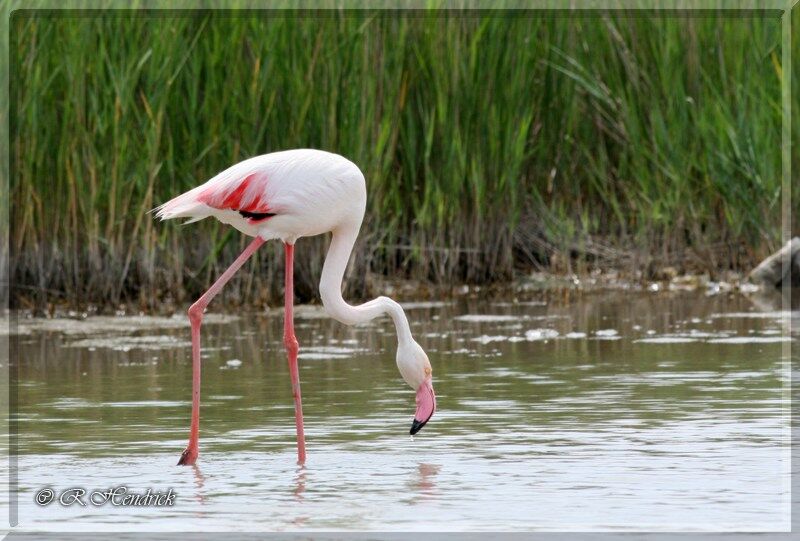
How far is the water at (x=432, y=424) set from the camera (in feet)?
19.4

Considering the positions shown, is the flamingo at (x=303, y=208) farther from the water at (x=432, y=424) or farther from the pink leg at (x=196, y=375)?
the water at (x=432, y=424)

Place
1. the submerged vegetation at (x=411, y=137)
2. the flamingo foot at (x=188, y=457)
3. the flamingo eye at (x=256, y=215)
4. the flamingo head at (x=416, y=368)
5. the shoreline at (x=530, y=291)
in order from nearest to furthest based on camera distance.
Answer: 1. the flamingo foot at (x=188, y=457)
2. the flamingo head at (x=416, y=368)
3. the flamingo eye at (x=256, y=215)
4. the submerged vegetation at (x=411, y=137)
5. the shoreline at (x=530, y=291)

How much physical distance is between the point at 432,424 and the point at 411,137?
5661mm

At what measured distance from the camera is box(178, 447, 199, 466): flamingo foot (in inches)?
271

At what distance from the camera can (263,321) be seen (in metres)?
12.0

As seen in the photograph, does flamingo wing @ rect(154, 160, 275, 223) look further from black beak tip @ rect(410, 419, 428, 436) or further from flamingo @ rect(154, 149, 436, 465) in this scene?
black beak tip @ rect(410, 419, 428, 436)

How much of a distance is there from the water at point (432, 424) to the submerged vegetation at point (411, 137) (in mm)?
680

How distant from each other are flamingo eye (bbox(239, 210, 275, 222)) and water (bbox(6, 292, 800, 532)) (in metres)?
1.00

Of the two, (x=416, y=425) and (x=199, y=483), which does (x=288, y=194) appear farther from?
(x=199, y=483)

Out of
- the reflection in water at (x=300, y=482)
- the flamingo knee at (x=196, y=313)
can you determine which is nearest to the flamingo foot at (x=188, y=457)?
the reflection in water at (x=300, y=482)

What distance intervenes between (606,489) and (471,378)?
123 inches

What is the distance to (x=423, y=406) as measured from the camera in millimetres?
7359

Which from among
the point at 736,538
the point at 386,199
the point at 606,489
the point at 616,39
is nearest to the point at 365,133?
the point at 386,199

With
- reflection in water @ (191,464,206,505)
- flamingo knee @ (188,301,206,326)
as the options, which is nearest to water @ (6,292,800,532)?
reflection in water @ (191,464,206,505)
